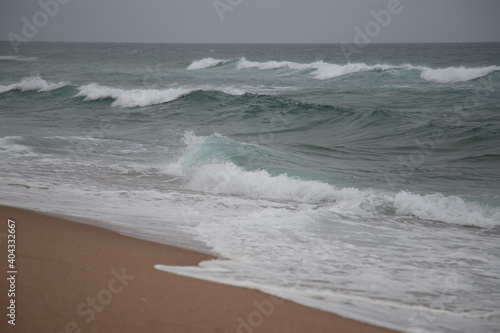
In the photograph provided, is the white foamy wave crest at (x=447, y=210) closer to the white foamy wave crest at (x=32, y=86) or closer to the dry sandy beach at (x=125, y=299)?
the dry sandy beach at (x=125, y=299)

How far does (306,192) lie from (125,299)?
5.23 m

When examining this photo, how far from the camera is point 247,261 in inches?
199

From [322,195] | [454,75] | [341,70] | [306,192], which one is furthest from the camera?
[341,70]

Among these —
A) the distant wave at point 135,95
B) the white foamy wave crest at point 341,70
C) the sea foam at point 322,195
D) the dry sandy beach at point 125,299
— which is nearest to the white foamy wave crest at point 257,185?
the sea foam at point 322,195

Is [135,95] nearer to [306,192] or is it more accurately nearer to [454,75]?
[306,192]

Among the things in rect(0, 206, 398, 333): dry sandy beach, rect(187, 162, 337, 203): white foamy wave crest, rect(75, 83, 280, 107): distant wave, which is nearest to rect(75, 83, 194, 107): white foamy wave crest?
rect(75, 83, 280, 107): distant wave

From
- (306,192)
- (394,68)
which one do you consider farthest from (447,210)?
(394,68)

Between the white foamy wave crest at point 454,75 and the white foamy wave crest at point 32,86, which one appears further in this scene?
the white foamy wave crest at point 454,75

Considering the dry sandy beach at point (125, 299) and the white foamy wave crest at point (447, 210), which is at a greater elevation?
the white foamy wave crest at point (447, 210)

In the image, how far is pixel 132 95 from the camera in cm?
2416

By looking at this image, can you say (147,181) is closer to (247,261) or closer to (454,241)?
(247,261)

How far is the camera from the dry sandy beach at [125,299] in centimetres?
339

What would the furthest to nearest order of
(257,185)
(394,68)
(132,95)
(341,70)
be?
Answer: (341,70) < (394,68) < (132,95) < (257,185)

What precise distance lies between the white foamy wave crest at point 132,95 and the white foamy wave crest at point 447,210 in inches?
664
